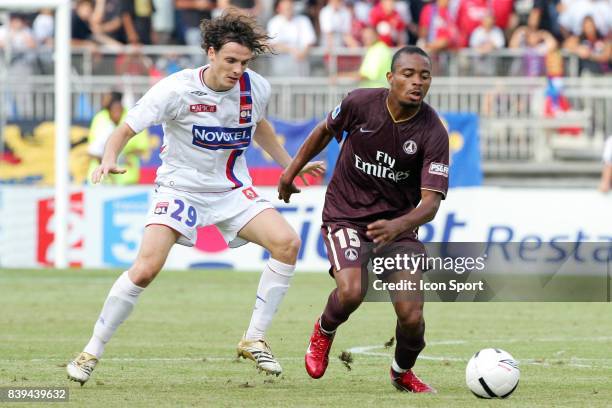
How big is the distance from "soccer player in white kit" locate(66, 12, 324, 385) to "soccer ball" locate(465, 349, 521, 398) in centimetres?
139

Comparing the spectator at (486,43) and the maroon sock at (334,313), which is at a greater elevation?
the spectator at (486,43)

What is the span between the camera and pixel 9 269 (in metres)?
19.2

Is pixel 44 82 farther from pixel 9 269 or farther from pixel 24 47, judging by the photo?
pixel 9 269

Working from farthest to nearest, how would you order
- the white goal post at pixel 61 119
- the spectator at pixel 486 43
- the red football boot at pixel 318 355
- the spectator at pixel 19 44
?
the spectator at pixel 486 43
the spectator at pixel 19 44
the white goal post at pixel 61 119
the red football boot at pixel 318 355

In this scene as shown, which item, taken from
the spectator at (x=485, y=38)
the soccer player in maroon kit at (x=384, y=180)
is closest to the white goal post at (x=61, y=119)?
the spectator at (x=485, y=38)

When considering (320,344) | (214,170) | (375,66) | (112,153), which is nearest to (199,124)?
(214,170)

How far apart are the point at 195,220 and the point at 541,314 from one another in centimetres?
651

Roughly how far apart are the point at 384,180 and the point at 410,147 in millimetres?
323

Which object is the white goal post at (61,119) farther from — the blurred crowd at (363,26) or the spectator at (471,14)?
the spectator at (471,14)

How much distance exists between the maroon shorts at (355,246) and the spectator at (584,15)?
17.3 metres

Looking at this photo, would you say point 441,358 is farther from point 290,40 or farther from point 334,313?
point 290,40

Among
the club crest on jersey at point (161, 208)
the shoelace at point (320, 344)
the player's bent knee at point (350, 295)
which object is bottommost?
the shoelace at point (320, 344)

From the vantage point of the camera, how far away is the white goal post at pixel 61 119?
18688 mm

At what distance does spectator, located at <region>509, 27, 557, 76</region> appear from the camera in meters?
23.8
